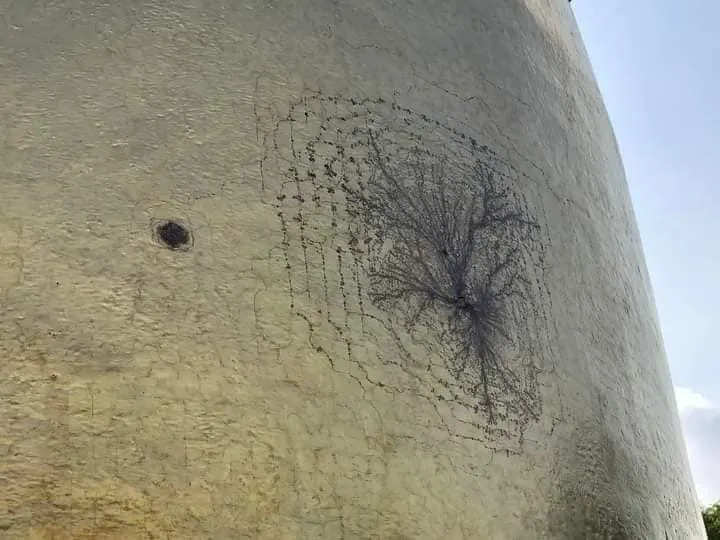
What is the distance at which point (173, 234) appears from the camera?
10.4 feet

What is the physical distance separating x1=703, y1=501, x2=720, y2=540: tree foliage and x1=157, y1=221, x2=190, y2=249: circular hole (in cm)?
1004

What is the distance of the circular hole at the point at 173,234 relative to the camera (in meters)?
3.15

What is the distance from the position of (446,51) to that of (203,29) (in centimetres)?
138

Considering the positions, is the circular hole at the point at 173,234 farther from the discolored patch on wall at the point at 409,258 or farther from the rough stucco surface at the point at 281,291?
the discolored patch on wall at the point at 409,258

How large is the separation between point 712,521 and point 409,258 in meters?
9.72

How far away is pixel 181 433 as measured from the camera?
2.92 m

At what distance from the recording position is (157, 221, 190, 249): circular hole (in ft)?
10.4

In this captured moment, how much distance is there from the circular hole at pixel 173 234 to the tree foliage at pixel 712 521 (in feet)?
33.0

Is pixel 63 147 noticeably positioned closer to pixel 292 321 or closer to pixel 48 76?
pixel 48 76

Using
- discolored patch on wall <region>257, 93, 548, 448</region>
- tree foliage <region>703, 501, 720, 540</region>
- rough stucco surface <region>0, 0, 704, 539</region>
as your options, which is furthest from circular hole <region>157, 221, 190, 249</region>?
tree foliage <region>703, 501, 720, 540</region>

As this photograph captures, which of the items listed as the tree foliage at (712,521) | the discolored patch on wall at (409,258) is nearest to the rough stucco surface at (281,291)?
the discolored patch on wall at (409,258)

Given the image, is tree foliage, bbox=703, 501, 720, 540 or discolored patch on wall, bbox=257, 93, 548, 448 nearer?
discolored patch on wall, bbox=257, 93, 548, 448

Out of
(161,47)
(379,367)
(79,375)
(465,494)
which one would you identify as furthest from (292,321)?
(161,47)

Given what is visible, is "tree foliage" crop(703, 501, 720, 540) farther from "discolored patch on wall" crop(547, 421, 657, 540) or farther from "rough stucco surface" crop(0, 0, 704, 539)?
"rough stucco surface" crop(0, 0, 704, 539)
